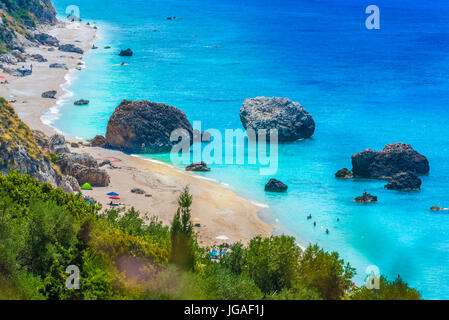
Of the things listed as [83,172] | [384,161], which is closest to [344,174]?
[384,161]

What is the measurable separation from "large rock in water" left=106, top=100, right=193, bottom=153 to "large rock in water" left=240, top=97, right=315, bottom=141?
9844mm

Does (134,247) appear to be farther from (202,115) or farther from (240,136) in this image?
(202,115)

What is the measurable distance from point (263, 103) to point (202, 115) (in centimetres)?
1445

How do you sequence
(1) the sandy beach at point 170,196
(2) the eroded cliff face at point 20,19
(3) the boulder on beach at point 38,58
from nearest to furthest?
(1) the sandy beach at point 170,196 → (3) the boulder on beach at point 38,58 → (2) the eroded cliff face at point 20,19

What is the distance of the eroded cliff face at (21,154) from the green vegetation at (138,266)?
9.04 metres

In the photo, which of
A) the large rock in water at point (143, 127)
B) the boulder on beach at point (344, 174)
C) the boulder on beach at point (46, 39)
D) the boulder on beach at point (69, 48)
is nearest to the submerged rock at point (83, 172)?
the large rock in water at point (143, 127)

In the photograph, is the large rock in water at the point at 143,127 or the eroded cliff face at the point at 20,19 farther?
the eroded cliff face at the point at 20,19

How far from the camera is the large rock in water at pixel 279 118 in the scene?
79.4 m

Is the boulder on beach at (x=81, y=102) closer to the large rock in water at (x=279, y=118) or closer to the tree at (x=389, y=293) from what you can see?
the large rock in water at (x=279, y=118)

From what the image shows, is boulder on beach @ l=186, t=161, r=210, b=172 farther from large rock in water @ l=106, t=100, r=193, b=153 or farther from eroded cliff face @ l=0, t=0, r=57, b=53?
eroded cliff face @ l=0, t=0, r=57, b=53
